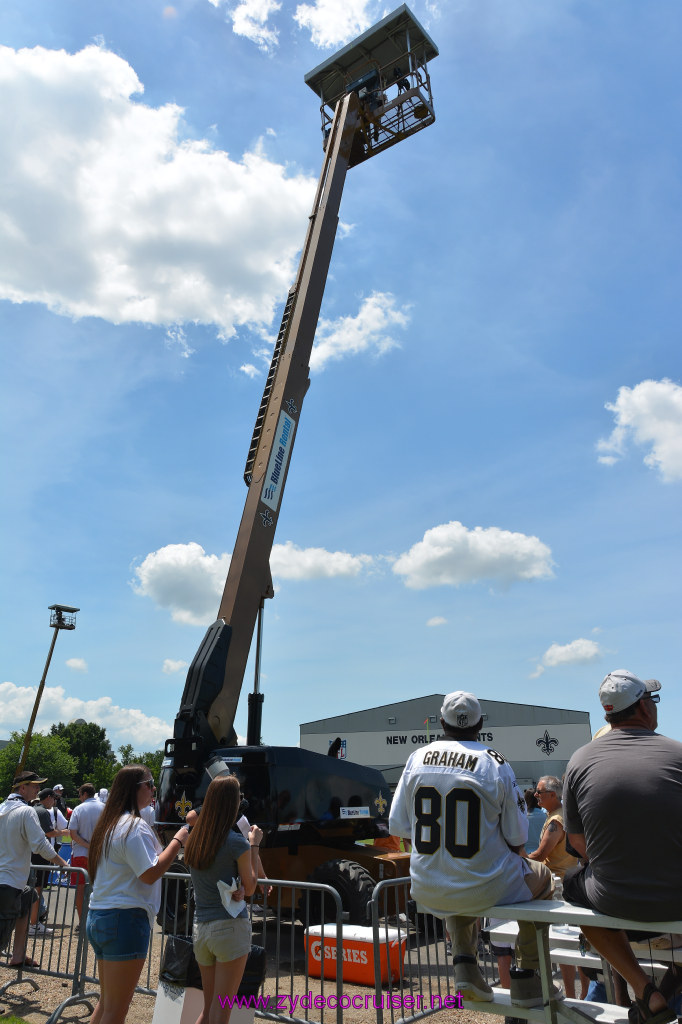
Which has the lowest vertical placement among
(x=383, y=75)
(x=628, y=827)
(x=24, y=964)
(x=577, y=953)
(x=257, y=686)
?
(x=24, y=964)

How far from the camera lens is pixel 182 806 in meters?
8.02

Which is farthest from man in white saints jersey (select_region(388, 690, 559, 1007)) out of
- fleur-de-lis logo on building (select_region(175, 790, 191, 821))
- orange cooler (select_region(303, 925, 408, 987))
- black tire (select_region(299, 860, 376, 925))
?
fleur-de-lis logo on building (select_region(175, 790, 191, 821))

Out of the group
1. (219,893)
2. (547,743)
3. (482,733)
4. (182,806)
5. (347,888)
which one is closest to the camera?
(219,893)

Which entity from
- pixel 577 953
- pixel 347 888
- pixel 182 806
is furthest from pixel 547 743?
pixel 577 953

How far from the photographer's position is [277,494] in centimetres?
1006

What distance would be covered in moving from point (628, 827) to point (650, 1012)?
800 millimetres

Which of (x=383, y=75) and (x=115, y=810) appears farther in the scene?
(x=383, y=75)

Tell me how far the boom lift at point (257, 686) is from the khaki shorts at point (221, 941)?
371 cm

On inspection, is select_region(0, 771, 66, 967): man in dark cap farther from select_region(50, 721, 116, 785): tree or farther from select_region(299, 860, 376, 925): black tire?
select_region(50, 721, 116, 785): tree

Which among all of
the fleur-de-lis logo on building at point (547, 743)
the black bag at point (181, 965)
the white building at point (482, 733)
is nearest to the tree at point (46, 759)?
the white building at point (482, 733)

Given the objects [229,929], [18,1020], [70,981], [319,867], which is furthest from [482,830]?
[70,981]

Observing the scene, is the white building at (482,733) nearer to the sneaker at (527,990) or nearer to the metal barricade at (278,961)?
the metal barricade at (278,961)

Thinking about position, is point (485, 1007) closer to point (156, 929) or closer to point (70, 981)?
point (70, 981)

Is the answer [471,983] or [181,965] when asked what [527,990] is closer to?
[471,983]
